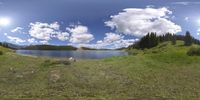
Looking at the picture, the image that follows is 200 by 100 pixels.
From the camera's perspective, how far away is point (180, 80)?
1251 inches

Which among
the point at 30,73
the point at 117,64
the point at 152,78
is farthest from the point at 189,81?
the point at 30,73

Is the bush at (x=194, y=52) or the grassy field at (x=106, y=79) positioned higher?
the bush at (x=194, y=52)

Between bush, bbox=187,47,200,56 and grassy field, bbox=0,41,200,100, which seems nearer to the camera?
grassy field, bbox=0,41,200,100

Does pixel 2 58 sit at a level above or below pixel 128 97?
above

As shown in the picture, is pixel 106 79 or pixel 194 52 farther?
pixel 194 52

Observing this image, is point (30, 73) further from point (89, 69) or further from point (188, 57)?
point (188, 57)

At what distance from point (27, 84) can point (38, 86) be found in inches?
57.5

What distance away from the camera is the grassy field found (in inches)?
1011

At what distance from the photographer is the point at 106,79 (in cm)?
3219

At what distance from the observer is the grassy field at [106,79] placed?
25.7 metres

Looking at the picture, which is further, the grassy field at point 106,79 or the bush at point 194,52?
the bush at point 194,52

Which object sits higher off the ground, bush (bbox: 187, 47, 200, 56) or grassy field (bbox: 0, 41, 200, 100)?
bush (bbox: 187, 47, 200, 56)

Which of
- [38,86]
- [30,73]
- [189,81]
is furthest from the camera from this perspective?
[30,73]

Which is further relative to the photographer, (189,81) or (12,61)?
(12,61)
